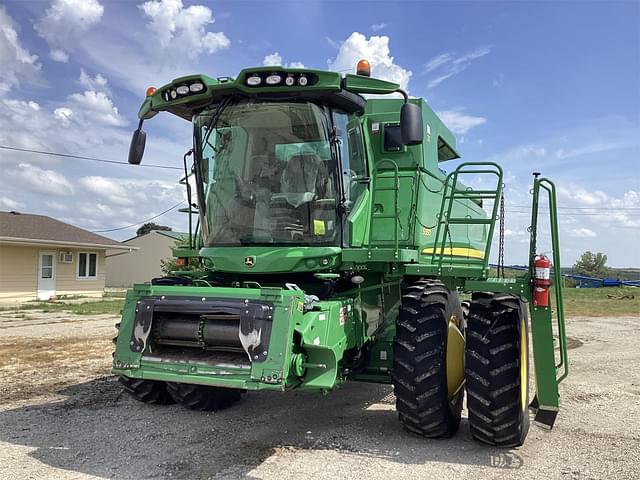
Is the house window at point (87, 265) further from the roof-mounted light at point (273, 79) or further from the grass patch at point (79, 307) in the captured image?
the roof-mounted light at point (273, 79)

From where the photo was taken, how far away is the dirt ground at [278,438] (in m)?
4.45

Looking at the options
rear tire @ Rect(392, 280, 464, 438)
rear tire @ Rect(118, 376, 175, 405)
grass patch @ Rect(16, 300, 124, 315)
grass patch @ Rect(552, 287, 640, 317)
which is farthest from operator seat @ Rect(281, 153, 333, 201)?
grass patch @ Rect(552, 287, 640, 317)

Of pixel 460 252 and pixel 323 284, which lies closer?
pixel 323 284

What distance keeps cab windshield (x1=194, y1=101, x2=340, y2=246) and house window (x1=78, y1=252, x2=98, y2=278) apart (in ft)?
71.2

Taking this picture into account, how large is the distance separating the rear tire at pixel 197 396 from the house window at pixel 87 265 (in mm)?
20993

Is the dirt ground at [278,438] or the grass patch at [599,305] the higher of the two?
the grass patch at [599,305]

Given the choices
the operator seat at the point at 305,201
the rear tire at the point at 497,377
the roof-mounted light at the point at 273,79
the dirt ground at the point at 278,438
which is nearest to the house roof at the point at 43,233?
the dirt ground at the point at 278,438

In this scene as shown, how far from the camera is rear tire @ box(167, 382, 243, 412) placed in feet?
19.5

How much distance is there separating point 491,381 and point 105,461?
3302mm

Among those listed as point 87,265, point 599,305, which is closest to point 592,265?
point 599,305

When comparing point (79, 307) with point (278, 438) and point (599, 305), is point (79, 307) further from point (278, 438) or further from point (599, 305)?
point (599, 305)

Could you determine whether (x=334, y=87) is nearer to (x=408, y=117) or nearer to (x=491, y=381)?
(x=408, y=117)

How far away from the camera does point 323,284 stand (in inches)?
220

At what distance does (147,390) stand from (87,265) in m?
21.2
